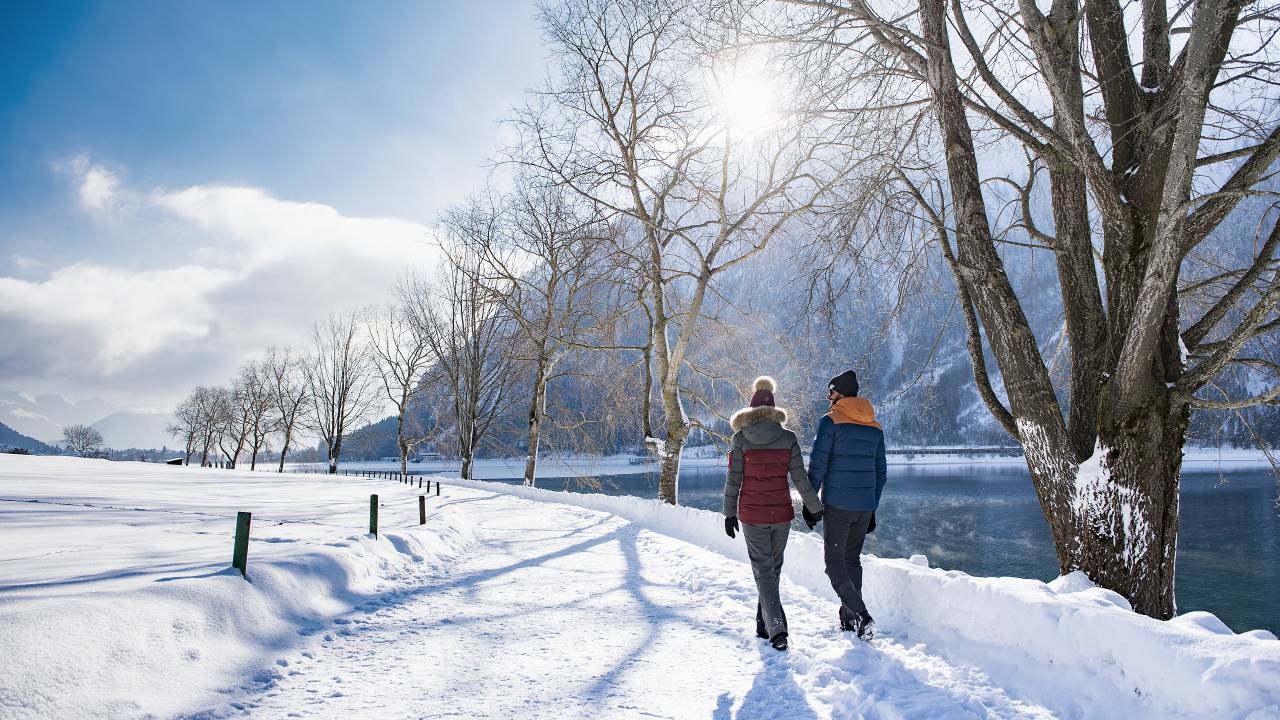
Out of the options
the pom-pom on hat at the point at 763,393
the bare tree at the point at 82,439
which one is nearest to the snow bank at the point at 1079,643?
the pom-pom on hat at the point at 763,393

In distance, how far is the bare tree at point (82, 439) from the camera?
255ft

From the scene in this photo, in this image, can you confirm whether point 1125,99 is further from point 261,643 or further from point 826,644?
point 261,643

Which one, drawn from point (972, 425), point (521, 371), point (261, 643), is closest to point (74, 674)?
point (261, 643)

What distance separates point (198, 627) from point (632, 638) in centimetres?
292

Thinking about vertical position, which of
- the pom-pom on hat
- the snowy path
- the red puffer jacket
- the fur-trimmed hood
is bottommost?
the snowy path

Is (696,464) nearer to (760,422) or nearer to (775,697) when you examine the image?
(760,422)

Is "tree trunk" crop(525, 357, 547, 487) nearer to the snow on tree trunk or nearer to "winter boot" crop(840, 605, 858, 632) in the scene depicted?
"winter boot" crop(840, 605, 858, 632)

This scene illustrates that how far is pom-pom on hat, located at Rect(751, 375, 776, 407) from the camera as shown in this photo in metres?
4.55

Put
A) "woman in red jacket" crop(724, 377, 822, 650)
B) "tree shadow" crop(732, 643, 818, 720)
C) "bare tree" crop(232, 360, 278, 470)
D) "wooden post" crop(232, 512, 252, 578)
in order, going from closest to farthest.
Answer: "tree shadow" crop(732, 643, 818, 720) → "woman in red jacket" crop(724, 377, 822, 650) → "wooden post" crop(232, 512, 252, 578) → "bare tree" crop(232, 360, 278, 470)

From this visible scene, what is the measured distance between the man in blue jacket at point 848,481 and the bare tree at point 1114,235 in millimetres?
1406

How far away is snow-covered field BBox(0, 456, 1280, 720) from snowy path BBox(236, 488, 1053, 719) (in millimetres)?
20

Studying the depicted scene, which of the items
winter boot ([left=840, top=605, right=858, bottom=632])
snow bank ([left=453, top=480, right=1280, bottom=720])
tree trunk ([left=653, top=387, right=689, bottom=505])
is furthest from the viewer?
tree trunk ([left=653, top=387, right=689, bottom=505])

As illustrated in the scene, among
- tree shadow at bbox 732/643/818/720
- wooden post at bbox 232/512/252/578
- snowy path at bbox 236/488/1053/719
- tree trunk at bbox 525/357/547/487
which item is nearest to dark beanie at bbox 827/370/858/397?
snowy path at bbox 236/488/1053/719

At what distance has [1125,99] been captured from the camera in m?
5.20
